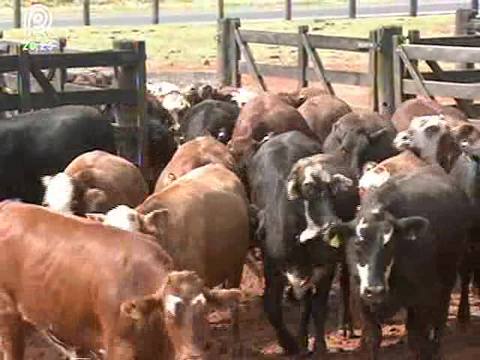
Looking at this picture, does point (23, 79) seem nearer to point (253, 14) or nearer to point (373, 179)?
point (373, 179)

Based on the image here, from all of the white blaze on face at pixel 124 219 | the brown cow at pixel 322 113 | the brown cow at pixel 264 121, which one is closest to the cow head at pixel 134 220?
the white blaze on face at pixel 124 219

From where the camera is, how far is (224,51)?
17.6 meters

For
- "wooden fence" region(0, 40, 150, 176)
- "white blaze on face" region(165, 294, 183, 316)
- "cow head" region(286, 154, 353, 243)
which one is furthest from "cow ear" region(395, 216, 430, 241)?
"wooden fence" region(0, 40, 150, 176)

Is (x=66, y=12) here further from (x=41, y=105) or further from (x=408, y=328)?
(x=408, y=328)

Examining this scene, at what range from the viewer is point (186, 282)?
6688 millimetres

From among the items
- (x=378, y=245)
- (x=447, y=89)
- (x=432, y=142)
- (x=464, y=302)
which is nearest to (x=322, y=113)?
(x=447, y=89)

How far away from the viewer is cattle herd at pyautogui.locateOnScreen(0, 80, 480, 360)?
7.29 meters

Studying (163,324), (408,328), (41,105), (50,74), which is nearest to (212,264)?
(408,328)

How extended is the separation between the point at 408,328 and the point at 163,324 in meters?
3.22

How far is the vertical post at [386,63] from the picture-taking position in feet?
47.8

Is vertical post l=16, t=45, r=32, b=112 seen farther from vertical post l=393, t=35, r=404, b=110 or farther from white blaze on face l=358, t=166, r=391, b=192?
vertical post l=393, t=35, r=404, b=110

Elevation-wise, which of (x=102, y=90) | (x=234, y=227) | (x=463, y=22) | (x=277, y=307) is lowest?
(x=277, y=307)

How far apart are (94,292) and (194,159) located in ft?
13.5

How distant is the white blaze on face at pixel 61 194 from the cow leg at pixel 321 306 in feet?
7.18
